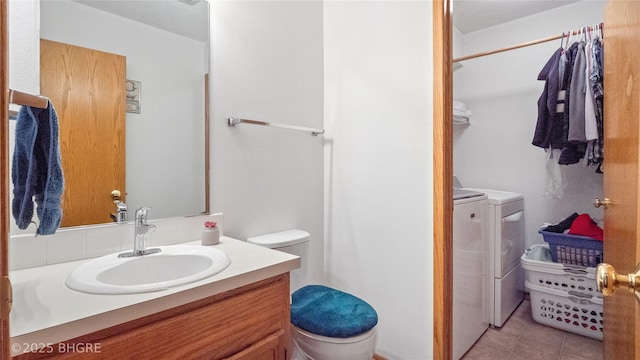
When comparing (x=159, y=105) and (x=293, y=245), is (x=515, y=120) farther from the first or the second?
(x=159, y=105)

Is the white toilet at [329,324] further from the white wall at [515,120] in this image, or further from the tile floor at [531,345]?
the white wall at [515,120]

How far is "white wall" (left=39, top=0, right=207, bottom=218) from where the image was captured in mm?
1123

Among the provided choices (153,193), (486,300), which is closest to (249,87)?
(153,193)

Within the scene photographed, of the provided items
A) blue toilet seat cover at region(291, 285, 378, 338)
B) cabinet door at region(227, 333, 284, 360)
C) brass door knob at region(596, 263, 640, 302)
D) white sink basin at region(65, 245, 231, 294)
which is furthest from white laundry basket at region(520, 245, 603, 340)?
white sink basin at region(65, 245, 231, 294)

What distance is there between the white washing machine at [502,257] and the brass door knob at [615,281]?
5.19ft

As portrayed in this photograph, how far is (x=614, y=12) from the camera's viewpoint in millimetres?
1063

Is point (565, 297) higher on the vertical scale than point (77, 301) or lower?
lower

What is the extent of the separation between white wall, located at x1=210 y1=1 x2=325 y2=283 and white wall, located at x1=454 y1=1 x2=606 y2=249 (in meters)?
1.73

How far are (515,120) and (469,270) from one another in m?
1.62

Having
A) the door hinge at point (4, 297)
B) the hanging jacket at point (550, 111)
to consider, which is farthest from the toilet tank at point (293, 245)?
the hanging jacket at point (550, 111)

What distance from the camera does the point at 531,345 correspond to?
191cm

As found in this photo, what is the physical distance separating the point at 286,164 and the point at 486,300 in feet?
5.32

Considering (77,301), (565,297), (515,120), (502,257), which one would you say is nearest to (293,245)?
(77,301)

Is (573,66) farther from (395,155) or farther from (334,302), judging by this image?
(334,302)
